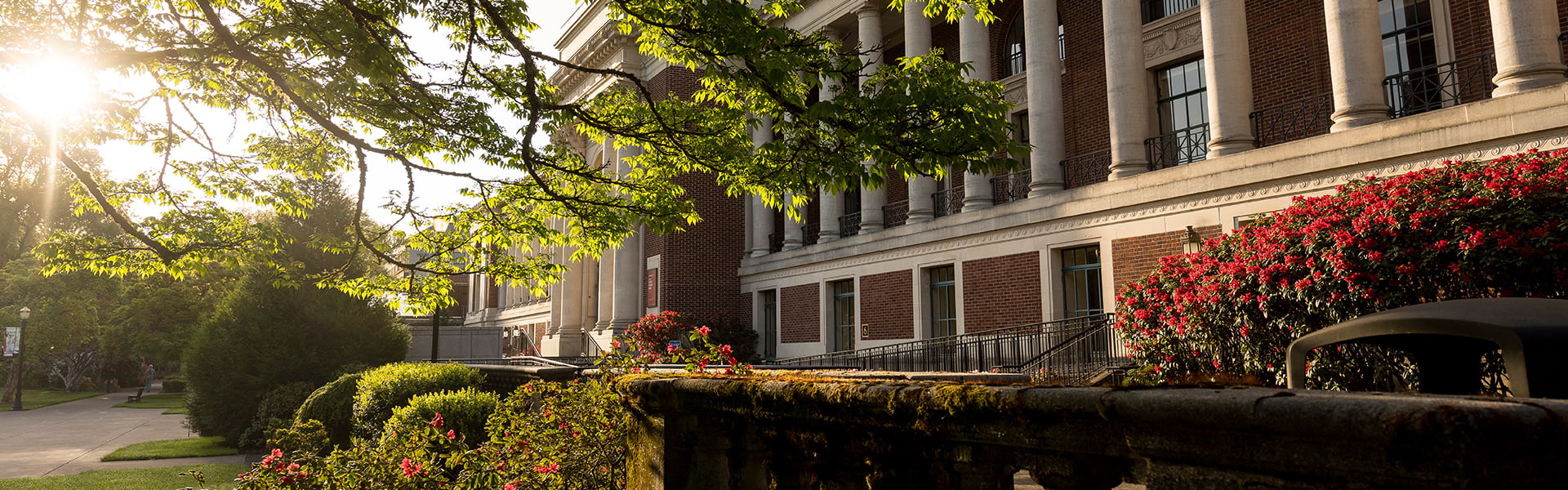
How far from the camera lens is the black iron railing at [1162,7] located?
2041cm

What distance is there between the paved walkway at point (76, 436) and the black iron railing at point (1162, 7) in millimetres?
24178

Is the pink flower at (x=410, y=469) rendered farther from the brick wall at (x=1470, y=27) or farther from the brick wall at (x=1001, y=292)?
the brick wall at (x=1470, y=27)

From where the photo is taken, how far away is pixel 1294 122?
17391 millimetres

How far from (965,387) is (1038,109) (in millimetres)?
18696

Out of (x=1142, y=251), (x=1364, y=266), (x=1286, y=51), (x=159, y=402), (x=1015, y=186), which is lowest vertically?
(x=159, y=402)

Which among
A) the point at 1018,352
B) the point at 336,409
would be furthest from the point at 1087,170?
the point at 336,409

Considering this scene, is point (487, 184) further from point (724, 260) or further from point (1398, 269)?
point (724, 260)

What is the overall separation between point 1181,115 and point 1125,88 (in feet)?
12.8

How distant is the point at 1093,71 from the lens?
73.5 feet

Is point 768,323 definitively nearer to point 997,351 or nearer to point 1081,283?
point 997,351

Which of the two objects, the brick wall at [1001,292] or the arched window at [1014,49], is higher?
the arched window at [1014,49]

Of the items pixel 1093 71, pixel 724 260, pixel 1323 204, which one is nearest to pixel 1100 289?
pixel 1093 71

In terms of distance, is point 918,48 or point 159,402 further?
point 159,402

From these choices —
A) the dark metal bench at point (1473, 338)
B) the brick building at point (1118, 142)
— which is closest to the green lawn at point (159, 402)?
the brick building at point (1118, 142)
